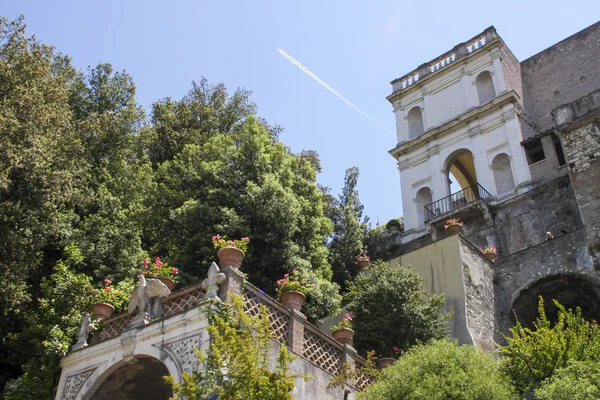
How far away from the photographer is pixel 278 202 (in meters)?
18.2

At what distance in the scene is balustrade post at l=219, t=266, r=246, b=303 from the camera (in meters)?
11.6

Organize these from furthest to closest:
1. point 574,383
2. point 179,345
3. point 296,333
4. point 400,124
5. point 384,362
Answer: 1. point 400,124
2. point 384,362
3. point 296,333
4. point 179,345
5. point 574,383

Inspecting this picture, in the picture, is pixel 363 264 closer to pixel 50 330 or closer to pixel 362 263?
pixel 362 263

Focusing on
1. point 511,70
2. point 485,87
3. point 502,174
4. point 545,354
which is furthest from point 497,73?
point 545,354

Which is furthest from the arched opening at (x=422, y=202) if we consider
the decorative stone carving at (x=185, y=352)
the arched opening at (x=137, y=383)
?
the decorative stone carving at (x=185, y=352)

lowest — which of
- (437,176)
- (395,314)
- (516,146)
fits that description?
(395,314)

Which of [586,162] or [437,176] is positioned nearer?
[586,162]

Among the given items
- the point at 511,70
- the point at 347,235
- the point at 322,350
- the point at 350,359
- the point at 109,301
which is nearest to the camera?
the point at 322,350

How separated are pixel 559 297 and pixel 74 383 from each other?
13048mm

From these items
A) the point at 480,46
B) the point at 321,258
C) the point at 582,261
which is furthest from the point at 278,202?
the point at 480,46

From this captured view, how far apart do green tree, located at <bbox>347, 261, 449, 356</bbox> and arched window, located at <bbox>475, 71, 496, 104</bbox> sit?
13.2 meters

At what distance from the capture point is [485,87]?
28.7 m

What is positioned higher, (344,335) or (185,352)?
(344,335)

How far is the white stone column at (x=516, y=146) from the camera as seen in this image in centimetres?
2478
